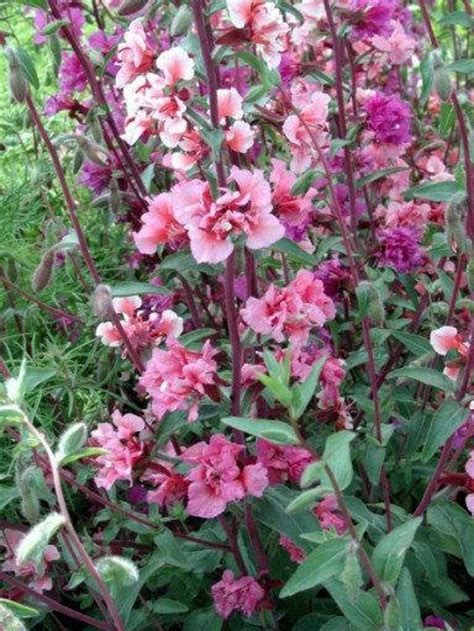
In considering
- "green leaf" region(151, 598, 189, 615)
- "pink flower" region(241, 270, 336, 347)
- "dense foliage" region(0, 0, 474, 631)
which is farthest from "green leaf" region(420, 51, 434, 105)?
"green leaf" region(151, 598, 189, 615)

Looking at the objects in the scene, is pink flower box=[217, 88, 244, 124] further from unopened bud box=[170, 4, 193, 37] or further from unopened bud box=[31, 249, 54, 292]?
unopened bud box=[31, 249, 54, 292]

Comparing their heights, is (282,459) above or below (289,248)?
below

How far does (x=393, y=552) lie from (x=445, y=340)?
0.30m

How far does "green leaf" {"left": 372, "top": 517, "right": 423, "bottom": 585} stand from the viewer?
3.12 feet

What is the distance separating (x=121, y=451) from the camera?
1118 millimetres

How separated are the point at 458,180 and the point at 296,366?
334 millimetres

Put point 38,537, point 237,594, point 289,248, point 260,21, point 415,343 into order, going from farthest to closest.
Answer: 1. point 415,343
2. point 237,594
3. point 289,248
4. point 260,21
5. point 38,537

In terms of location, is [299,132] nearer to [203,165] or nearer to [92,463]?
[203,165]

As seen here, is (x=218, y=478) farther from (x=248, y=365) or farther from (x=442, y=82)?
(x=442, y=82)

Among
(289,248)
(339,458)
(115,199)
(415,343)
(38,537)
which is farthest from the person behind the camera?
(115,199)

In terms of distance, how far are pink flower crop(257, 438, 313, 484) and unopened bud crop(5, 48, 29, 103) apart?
22.0 inches

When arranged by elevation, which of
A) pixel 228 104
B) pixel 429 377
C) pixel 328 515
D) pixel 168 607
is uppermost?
pixel 228 104

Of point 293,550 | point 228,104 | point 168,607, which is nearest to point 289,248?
point 228,104

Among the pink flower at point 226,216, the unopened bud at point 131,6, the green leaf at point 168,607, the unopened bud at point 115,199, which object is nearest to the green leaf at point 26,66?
the unopened bud at point 131,6
